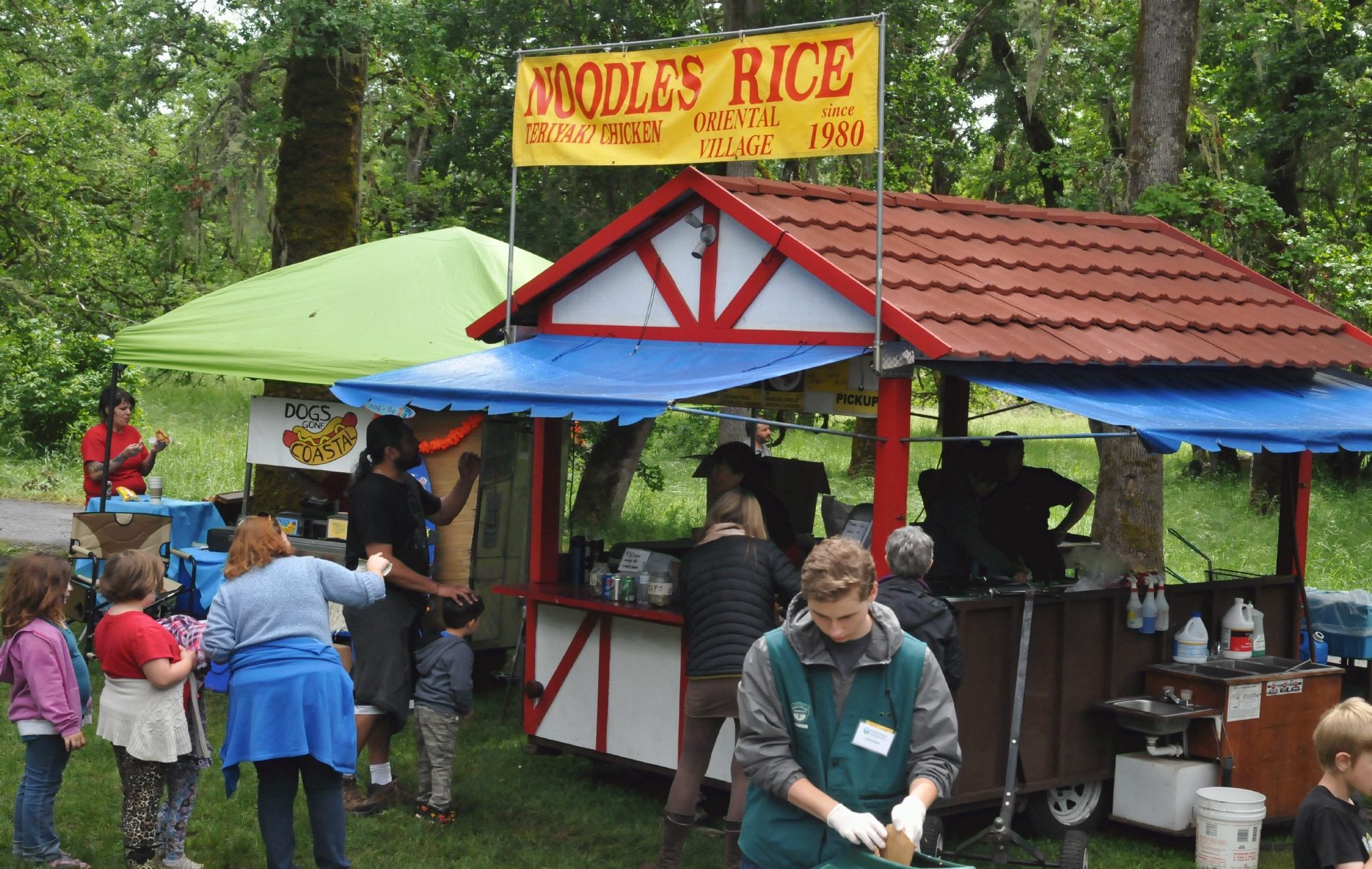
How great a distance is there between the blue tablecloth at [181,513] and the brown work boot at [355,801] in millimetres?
3899

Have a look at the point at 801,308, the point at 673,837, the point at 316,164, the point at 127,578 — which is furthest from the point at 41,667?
the point at 316,164

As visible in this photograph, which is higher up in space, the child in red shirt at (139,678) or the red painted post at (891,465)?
the red painted post at (891,465)

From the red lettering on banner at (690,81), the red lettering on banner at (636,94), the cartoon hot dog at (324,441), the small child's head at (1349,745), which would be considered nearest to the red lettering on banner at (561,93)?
the red lettering on banner at (636,94)

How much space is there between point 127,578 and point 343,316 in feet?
16.0

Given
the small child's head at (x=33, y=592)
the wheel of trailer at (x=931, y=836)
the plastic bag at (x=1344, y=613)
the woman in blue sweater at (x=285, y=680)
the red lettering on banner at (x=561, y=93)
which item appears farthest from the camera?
the plastic bag at (x=1344, y=613)

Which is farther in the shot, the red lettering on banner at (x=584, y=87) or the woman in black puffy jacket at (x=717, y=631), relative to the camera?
the red lettering on banner at (x=584, y=87)

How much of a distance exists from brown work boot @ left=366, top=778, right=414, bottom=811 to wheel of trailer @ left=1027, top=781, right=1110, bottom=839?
322cm

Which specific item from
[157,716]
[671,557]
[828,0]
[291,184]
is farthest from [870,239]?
[828,0]

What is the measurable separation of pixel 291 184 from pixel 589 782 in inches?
283

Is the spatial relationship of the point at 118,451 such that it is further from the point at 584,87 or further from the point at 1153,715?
the point at 1153,715

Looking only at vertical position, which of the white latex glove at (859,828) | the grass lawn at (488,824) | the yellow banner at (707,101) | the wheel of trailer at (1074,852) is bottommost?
the grass lawn at (488,824)

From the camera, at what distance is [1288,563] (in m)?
8.20

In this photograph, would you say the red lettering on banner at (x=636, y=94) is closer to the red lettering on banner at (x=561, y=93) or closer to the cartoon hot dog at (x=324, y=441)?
the red lettering on banner at (x=561, y=93)

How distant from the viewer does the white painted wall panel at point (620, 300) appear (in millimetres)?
7742
